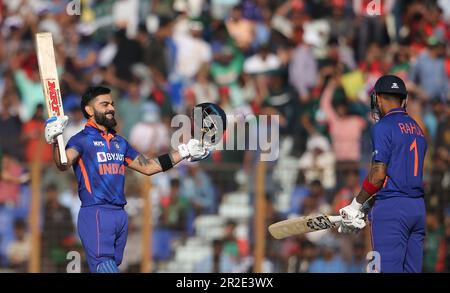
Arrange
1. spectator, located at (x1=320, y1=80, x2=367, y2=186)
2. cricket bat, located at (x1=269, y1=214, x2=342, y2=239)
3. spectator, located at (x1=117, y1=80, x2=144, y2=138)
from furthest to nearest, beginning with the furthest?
spectator, located at (x1=117, y1=80, x2=144, y2=138) → spectator, located at (x1=320, y1=80, x2=367, y2=186) → cricket bat, located at (x1=269, y1=214, x2=342, y2=239)

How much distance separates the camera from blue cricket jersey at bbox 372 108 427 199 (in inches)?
424

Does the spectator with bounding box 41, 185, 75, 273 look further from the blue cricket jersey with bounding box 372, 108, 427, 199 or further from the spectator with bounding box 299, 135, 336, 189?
the blue cricket jersey with bounding box 372, 108, 427, 199

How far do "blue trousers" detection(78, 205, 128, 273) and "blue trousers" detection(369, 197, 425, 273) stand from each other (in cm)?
233

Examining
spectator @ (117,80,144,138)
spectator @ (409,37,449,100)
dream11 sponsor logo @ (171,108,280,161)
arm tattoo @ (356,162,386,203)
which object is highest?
spectator @ (409,37,449,100)

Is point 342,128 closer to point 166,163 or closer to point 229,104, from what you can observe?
point 229,104

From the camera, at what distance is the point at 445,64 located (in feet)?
58.4

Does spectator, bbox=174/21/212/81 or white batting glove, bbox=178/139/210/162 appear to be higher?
spectator, bbox=174/21/212/81

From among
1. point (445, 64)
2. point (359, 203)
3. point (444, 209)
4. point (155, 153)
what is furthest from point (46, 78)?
point (445, 64)

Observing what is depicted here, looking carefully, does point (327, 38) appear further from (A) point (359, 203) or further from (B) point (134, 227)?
(A) point (359, 203)

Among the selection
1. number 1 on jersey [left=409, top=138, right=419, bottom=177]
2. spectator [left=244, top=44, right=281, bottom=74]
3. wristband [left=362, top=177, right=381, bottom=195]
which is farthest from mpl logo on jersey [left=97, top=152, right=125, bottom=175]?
spectator [left=244, top=44, right=281, bottom=74]

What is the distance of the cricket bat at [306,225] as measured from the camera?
1147 centimetres

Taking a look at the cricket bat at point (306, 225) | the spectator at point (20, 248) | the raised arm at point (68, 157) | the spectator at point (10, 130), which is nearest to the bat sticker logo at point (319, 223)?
the cricket bat at point (306, 225)

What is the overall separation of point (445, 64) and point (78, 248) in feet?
19.4

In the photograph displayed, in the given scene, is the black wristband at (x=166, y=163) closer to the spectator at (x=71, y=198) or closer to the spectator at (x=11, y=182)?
the spectator at (x=71, y=198)
